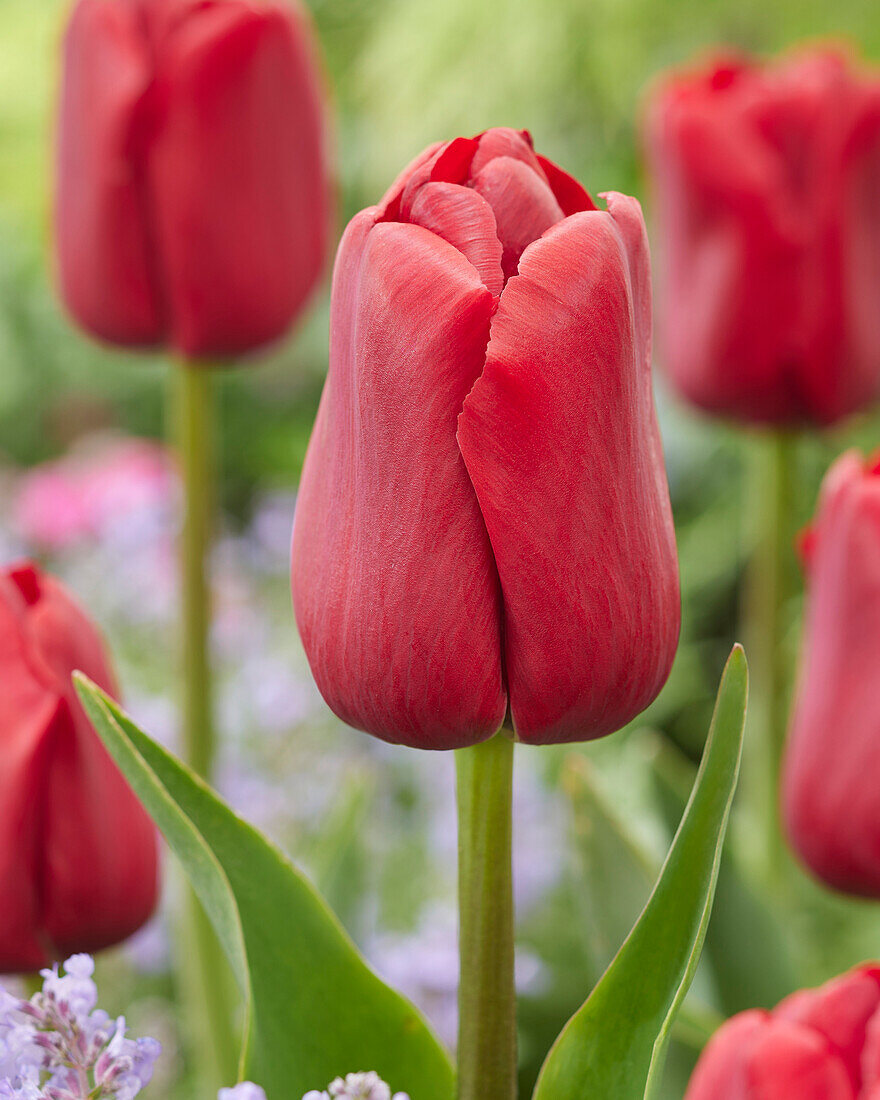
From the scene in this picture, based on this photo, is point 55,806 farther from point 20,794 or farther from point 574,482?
point 574,482

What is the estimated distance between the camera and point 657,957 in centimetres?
28

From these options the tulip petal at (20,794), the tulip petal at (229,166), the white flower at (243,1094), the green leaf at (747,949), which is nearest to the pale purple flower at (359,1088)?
the white flower at (243,1094)

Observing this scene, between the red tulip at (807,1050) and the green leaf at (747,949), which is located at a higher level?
the red tulip at (807,1050)

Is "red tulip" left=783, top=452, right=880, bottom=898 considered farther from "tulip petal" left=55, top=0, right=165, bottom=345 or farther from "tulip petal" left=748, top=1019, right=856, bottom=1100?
"tulip petal" left=55, top=0, right=165, bottom=345

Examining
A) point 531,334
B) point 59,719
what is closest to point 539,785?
point 59,719

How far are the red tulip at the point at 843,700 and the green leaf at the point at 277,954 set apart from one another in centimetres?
16

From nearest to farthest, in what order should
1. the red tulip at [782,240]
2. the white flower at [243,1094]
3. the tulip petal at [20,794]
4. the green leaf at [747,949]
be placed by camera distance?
1. the white flower at [243,1094]
2. the tulip petal at [20,794]
3. the green leaf at [747,949]
4. the red tulip at [782,240]

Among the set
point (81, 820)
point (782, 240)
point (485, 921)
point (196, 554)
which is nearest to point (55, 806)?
point (81, 820)

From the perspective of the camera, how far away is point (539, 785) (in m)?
1.09

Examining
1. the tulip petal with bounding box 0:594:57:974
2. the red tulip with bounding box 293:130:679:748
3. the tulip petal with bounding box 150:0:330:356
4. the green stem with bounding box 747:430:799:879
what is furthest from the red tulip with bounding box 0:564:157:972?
the green stem with bounding box 747:430:799:879

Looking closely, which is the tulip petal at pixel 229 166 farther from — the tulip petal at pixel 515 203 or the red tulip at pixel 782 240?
the tulip petal at pixel 515 203

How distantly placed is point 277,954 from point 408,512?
4.2 inches

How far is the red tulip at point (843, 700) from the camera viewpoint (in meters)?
0.39

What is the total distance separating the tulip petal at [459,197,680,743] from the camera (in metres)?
0.24
